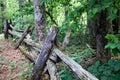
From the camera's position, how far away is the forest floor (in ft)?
24.2

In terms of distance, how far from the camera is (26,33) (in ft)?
33.3

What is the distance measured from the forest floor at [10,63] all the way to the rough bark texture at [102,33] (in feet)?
8.69

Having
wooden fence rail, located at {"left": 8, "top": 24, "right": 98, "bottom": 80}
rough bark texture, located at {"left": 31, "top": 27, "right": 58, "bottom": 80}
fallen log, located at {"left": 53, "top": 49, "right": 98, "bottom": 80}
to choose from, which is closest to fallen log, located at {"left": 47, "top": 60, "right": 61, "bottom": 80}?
wooden fence rail, located at {"left": 8, "top": 24, "right": 98, "bottom": 80}

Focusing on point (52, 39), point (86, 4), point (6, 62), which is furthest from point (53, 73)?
Answer: point (6, 62)

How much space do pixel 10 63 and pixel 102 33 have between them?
4.20m

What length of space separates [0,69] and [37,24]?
6.88 ft

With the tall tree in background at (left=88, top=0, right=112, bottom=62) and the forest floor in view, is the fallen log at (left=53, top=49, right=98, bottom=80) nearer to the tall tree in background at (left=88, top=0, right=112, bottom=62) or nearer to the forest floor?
the tall tree in background at (left=88, top=0, right=112, bottom=62)

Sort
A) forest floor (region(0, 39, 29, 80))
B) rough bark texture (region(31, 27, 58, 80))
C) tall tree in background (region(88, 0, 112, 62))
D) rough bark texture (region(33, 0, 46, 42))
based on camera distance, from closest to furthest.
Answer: rough bark texture (region(31, 27, 58, 80)), tall tree in background (region(88, 0, 112, 62)), forest floor (region(0, 39, 29, 80)), rough bark texture (region(33, 0, 46, 42))

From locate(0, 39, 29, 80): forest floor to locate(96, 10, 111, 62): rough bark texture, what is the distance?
2.65 meters

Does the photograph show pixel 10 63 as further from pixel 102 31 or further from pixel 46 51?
pixel 102 31

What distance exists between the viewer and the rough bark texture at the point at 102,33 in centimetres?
605

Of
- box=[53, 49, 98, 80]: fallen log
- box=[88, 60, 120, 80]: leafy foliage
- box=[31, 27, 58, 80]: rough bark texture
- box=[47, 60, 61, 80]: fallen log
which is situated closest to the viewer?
box=[53, 49, 98, 80]: fallen log

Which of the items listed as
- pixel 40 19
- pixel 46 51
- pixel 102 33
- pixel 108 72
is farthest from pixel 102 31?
pixel 40 19

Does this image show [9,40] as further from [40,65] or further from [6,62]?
[40,65]
